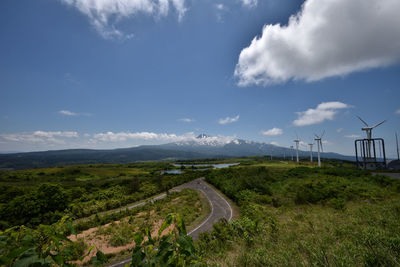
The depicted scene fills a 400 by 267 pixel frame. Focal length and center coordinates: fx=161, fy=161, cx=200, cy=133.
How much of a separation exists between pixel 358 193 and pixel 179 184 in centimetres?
4049

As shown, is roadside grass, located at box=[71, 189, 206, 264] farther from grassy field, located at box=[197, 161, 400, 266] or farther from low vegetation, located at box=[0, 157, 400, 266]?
grassy field, located at box=[197, 161, 400, 266]

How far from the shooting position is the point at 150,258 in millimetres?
1646

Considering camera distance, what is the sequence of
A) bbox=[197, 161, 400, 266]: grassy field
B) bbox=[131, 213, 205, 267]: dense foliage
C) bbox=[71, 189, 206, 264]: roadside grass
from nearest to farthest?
bbox=[131, 213, 205, 267]: dense foliage → bbox=[197, 161, 400, 266]: grassy field → bbox=[71, 189, 206, 264]: roadside grass

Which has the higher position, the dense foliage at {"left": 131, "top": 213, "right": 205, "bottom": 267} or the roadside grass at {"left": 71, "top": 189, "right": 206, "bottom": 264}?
the dense foliage at {"left": 131, "top": 213, "right": 205, "bottom": 267}

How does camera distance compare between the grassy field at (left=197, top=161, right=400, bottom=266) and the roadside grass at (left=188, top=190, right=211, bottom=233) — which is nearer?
the grassy field at (left=197, top=161, right=400, bottom=266)

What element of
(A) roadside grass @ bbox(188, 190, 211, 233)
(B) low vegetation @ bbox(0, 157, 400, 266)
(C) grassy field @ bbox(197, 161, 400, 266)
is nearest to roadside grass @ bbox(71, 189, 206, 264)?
(A) roadside grass @ bbox(188, 190, 211, 233)

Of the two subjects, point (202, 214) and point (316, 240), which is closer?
point (316, 240)

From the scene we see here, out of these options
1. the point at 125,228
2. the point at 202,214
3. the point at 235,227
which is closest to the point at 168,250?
the point at 235,227

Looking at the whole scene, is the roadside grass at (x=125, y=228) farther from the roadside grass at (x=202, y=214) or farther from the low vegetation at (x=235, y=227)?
the low vegetation at (x=235, y=227)

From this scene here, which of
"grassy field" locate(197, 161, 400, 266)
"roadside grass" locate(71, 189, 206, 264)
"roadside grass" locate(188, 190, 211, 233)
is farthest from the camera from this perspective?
"roadside grass" locate(188, 190, 211, 233)

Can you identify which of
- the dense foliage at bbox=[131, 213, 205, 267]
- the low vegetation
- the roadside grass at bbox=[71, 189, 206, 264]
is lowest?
the roadside grass at bbox=[71, 189, 206, 264]

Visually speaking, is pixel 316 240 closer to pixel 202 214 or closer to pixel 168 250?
pixel 168 250

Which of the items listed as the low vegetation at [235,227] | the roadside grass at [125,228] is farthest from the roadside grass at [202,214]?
the low vegetation at [235,227]

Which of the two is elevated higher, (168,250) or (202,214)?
(168,250)
